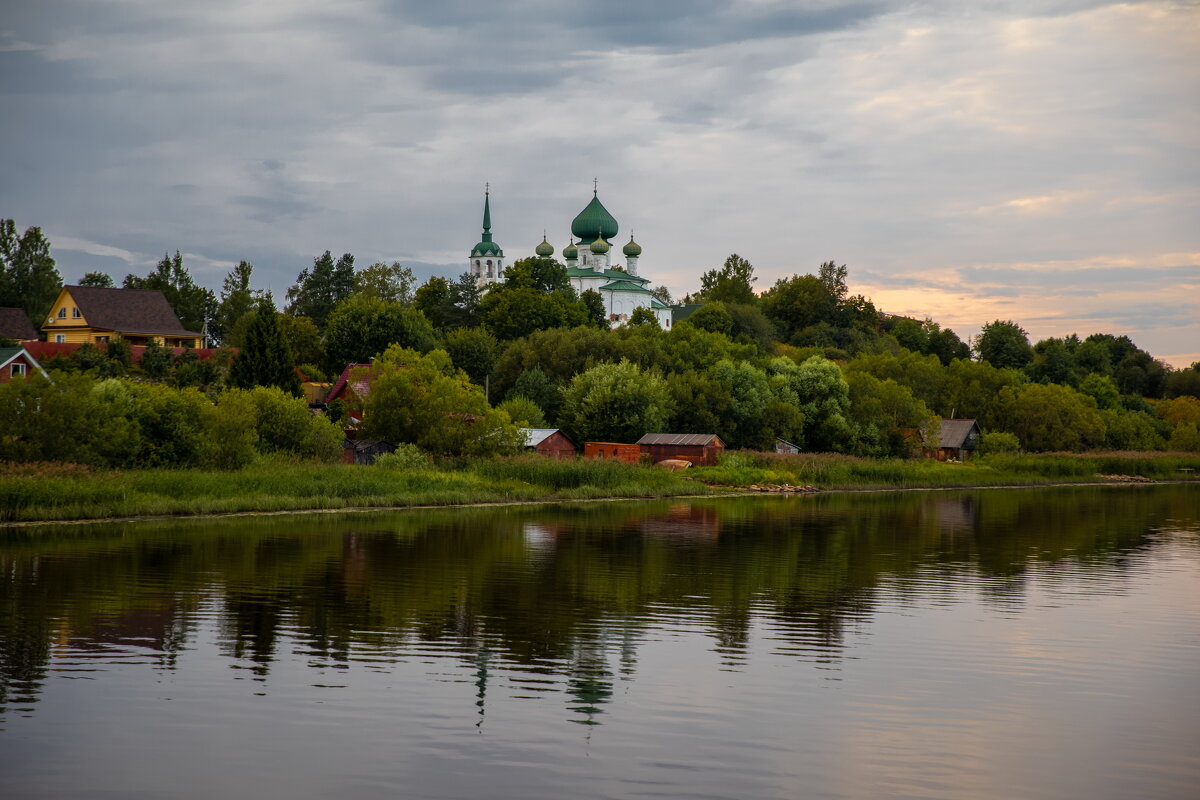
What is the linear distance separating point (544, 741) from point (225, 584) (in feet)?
47.3

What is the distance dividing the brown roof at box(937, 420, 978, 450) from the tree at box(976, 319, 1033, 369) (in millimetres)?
44429

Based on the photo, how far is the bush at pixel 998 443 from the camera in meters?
91.1

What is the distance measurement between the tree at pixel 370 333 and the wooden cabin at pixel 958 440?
40524 millimetres

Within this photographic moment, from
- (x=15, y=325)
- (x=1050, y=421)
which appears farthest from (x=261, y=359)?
(x=1050, y=421)

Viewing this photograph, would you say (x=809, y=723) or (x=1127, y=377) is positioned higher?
(x=1127, y=377)

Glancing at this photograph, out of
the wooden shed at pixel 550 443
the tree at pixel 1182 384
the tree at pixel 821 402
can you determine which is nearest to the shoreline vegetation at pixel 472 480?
the tree at pixel 821 402

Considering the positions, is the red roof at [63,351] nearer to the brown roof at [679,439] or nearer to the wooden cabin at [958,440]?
the brown roof at [679,439]

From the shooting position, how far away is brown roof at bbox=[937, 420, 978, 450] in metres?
93.5

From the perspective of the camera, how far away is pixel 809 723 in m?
Result: 16.2

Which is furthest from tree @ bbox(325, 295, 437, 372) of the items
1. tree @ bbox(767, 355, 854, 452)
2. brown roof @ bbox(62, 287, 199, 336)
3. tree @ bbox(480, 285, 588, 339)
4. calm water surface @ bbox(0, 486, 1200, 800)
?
calm water surface @ bbox(0, 486, 1200, 800)

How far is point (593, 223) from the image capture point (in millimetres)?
134375

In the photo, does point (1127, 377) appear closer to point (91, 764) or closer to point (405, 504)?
point (405, 504)

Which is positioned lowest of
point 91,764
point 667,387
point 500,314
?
point 91,764

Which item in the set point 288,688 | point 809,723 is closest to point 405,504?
point 288,688
